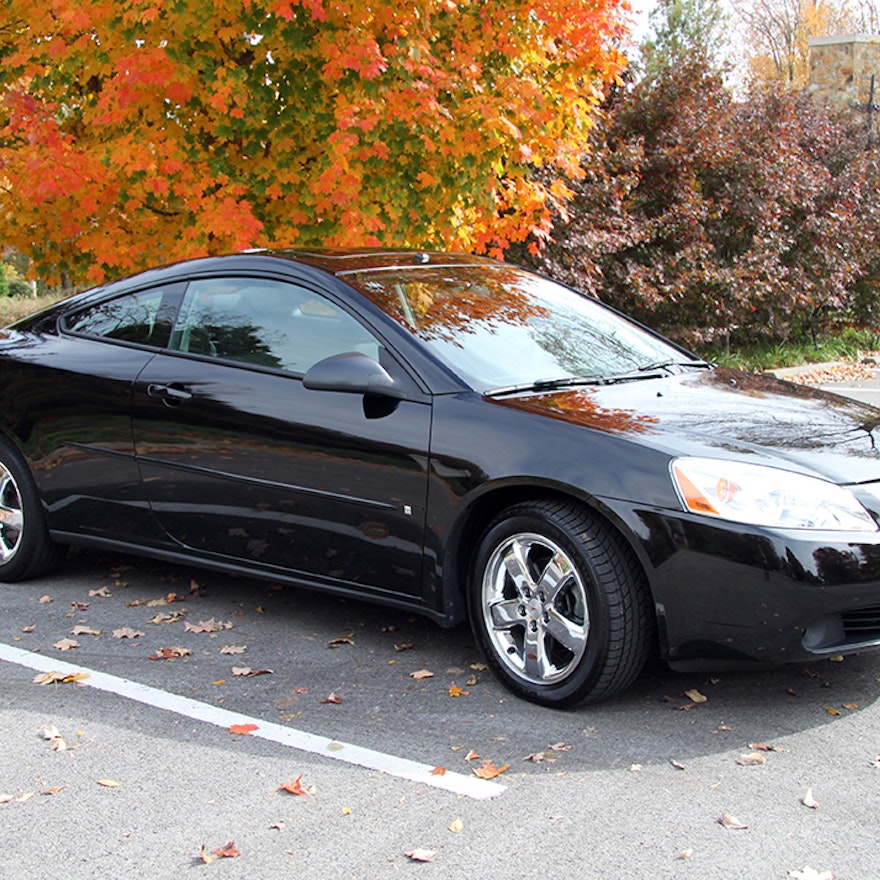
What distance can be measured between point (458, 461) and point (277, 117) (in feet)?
15.1

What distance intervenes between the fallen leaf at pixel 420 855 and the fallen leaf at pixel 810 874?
0.90 metres

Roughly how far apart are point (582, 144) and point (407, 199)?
213cm

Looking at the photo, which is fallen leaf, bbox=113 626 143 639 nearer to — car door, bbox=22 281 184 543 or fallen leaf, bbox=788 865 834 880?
car door, bbox=22 281 184 543

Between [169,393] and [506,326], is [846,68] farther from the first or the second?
[169,393]

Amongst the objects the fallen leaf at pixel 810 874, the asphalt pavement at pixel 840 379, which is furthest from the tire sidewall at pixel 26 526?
the asphalt pavement at pixel 840 379

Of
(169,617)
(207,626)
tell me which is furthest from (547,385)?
(169,617)

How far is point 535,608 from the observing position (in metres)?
4.36

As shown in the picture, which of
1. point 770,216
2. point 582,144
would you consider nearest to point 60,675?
point 582,144

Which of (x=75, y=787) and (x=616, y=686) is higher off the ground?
(x=616, y=686)

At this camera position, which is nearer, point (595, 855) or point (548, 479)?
point (595, 855)

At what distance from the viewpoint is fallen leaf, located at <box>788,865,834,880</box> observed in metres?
3.12

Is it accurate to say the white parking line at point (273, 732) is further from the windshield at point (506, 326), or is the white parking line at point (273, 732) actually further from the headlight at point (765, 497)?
the windshield at point (506, 326)

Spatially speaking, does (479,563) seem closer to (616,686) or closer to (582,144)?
(616,686)

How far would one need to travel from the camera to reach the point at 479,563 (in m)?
4.47
